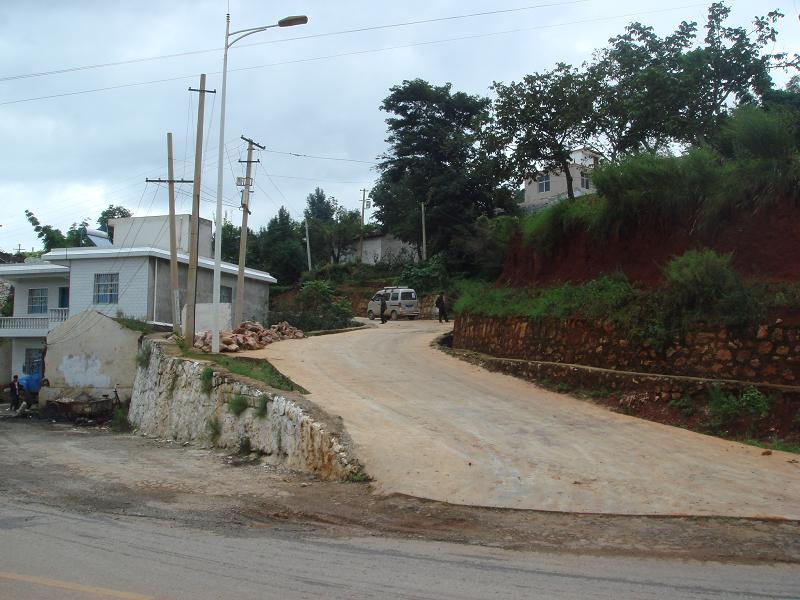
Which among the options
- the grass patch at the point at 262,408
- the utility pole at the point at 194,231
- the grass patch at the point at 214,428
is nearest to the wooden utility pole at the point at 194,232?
the utility pole at the point at 194,231

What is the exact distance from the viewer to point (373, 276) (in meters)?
55.3

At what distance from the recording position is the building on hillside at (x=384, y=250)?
57.8 metres

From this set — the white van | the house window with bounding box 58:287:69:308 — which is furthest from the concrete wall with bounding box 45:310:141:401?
the white van

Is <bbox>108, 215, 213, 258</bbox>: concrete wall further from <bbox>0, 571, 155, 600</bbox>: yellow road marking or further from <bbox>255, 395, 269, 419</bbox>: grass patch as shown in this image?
<bbox>0, 571, 155, 600</bbox>: yellow road marking

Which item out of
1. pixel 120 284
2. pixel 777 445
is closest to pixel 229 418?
pixel 777 445

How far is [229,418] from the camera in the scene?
15.2 meters

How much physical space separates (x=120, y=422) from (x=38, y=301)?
53.7 ft

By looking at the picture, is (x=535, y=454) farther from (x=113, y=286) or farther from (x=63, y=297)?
(x=63, y=297)

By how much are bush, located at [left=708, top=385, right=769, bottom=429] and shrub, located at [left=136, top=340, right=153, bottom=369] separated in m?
17.7

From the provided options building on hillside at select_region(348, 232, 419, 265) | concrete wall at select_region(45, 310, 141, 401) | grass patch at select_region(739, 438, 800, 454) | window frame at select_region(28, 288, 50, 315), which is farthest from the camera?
building on hillside at select_region(348, 232, 419, 265)

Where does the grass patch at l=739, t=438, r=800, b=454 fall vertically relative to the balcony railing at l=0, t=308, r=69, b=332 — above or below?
below

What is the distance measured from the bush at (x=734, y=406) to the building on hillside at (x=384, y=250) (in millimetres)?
43586

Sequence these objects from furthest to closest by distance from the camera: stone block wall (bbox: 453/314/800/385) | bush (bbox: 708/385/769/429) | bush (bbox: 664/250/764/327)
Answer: bush (bbox: 664/250/764/327)
stone block wall (bbox: 453/314/800/385)
bush (bbox: 708/385/769/429)

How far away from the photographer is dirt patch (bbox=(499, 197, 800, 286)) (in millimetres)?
14305
